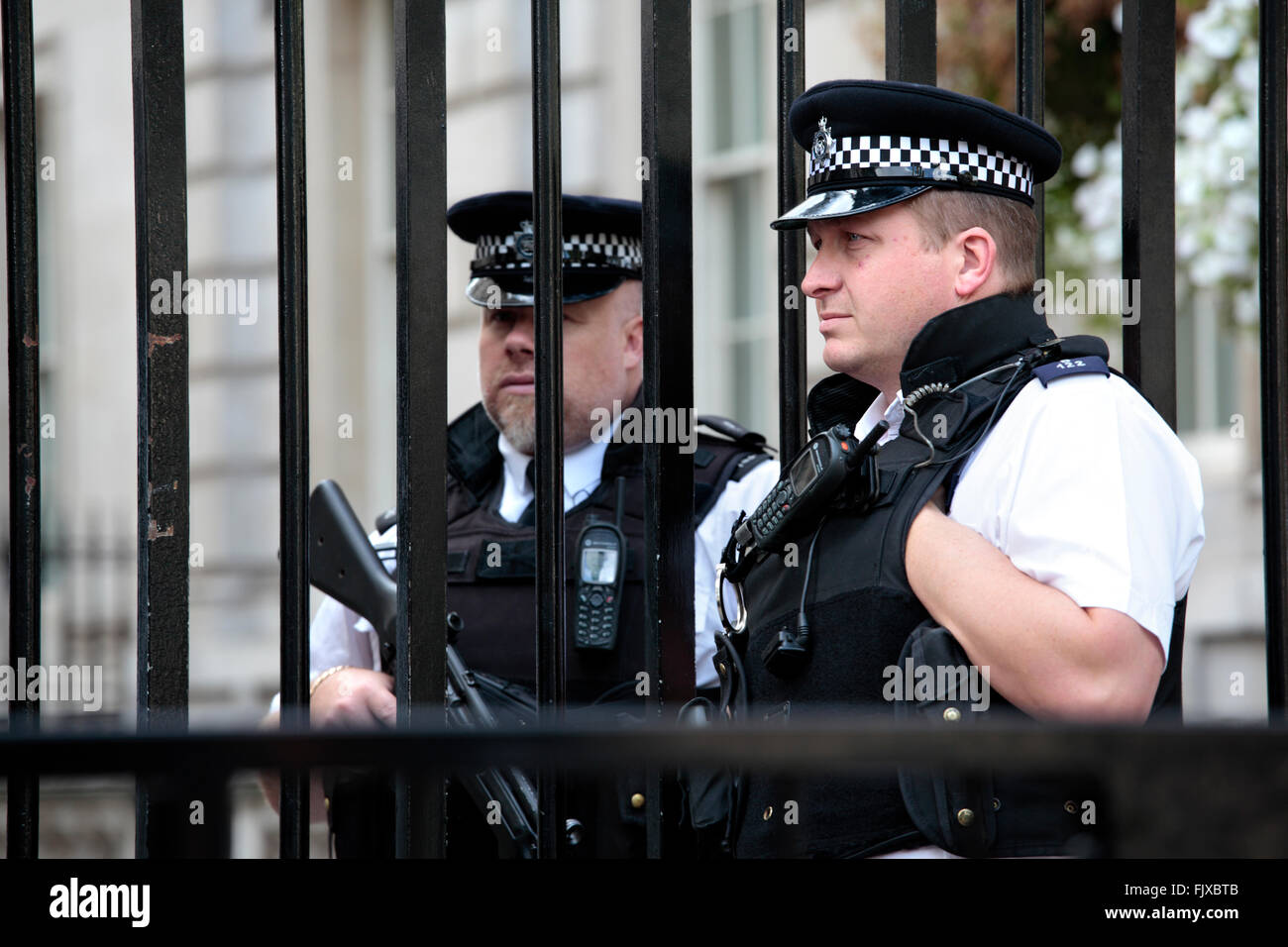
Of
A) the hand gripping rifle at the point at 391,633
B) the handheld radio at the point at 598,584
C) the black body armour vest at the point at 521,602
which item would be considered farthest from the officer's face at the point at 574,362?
the hand gripping rifle at the point at 391,633

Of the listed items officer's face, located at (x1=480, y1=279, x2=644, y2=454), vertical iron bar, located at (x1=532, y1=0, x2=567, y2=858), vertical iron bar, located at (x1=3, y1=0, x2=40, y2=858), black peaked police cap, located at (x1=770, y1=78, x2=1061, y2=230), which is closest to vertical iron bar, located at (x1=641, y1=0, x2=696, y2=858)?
vertical iron bar, located at (x1=532, y1=0, x2=567, y2=858)

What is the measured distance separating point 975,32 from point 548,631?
192 inches

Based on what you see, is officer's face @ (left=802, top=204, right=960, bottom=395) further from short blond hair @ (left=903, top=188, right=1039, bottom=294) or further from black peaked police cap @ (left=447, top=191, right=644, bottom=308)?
black peaked police cap @ (left=447, top=191, right=644, bottom=308)

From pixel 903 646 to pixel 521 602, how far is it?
4.86ft

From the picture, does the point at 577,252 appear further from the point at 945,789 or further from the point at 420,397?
the point at 945,789

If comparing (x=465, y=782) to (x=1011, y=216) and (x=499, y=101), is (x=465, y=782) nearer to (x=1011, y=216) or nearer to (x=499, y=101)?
(x=1011, y=216)

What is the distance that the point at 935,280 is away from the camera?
234 centimetres

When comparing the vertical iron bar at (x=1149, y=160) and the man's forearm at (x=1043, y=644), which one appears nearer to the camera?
the man's forearm at (x=1043, y=644)

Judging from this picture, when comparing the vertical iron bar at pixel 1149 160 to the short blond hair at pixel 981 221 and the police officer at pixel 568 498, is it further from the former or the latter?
the police officer at pixel 568 498

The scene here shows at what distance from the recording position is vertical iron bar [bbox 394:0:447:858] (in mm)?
2004

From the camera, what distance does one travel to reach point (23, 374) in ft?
6.42

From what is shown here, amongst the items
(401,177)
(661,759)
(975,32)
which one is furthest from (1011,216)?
(975,32)

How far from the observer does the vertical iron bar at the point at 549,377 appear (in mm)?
1995

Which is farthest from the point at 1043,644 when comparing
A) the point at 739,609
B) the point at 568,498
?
the point at 568,498
